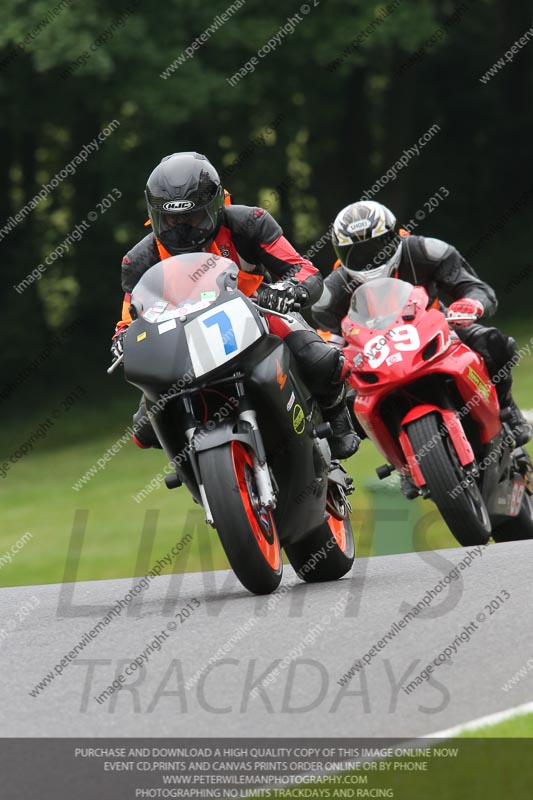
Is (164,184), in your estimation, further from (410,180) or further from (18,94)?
(410,180)

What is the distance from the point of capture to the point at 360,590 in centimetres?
632

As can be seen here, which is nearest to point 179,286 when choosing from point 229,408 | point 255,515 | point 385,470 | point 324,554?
point 229,408

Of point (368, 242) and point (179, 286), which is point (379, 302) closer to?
point (368, 242)

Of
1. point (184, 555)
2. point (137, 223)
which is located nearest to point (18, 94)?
point (137, 223)

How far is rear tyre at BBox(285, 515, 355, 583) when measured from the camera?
7.02m

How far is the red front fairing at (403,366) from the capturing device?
792 centimetres

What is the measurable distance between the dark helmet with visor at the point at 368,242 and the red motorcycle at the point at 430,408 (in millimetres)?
261

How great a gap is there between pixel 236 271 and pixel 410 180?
26624mm

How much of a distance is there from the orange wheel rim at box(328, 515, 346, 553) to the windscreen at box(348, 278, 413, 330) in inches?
50.9

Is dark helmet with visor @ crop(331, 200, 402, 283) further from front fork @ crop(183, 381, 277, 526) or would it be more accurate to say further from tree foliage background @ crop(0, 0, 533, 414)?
tree foliage background @ crop(0, 0, 533, 414)

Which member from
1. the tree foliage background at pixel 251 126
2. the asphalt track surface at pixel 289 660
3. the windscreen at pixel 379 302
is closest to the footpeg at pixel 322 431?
the asphalt track surface at pixel 289 660

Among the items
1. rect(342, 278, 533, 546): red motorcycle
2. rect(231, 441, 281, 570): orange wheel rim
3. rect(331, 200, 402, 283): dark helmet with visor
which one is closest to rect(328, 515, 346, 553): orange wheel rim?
rect(342, 278, 533, 546): red motorcycle

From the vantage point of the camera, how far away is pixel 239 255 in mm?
6906

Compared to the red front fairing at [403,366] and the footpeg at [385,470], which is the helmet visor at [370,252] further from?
the footpeg at [385,470]
